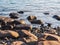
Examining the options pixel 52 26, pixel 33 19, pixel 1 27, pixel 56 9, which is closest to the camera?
pixel 1 27

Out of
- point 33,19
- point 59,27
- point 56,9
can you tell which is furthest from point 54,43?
→ point 56,9

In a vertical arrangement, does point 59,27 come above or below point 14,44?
below

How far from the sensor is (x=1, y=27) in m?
18.8

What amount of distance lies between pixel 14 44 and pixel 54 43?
1.90 meters

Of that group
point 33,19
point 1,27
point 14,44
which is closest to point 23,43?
point 14,44

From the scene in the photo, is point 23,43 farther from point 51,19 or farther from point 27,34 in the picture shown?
point 51,19

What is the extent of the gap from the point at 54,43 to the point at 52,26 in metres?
7.81

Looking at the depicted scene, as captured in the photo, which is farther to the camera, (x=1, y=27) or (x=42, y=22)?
(x=42, y=22)

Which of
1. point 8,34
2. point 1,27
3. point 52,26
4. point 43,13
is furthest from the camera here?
point 43,13

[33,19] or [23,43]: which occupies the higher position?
[23,43]

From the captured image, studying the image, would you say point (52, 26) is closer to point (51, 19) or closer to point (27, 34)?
point (51, 19)

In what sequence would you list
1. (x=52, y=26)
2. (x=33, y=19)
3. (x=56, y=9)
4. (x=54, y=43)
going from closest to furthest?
(x=54, y=43) → (x=52, y=26) → (x=33, y=19) → (x=56, y=9)

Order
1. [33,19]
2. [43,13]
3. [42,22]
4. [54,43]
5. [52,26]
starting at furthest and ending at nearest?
[43,13] → [33,19] → [42,22] → [52,26] → [54,43]

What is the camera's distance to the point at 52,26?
65.8 feet
